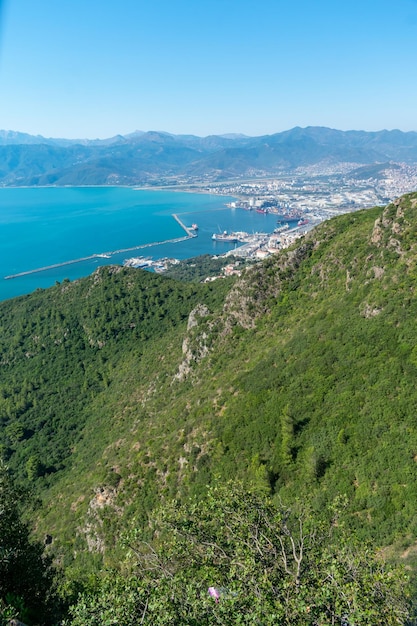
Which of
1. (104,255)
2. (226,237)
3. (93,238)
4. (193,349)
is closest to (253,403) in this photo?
(193,349)

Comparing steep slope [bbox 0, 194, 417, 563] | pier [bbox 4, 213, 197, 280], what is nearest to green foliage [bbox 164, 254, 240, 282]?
pier [bbox 4, 213, 197, 280]

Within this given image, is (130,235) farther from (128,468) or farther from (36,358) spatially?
(128,468)

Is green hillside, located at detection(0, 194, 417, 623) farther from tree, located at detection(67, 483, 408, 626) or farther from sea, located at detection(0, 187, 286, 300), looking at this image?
sea, located at detection(0, 187, 286, 300)

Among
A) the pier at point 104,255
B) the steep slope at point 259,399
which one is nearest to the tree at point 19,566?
the steep slope at point 259,399

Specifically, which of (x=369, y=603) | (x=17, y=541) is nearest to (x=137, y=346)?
(x=17, y=541)

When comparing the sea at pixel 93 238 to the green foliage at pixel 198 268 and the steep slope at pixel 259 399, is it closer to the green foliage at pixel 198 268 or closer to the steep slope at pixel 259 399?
the green foliage at pixel 198 268

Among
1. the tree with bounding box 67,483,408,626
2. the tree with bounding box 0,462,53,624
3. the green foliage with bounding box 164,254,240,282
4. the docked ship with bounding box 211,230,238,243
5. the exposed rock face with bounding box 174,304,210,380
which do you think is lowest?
the green foliage with bounding box 164,254,240,282
